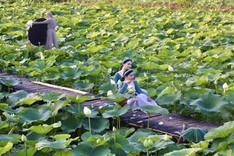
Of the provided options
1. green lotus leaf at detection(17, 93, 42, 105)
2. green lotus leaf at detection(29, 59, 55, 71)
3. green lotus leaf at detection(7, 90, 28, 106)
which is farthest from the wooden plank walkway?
green lotus leaf at detection(29, 59, 55, 71)

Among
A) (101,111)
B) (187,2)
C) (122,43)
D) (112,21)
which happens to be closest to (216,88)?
(101,111)

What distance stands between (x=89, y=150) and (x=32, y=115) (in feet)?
3.25

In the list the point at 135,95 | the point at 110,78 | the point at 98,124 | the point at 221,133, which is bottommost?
the point at 110,78

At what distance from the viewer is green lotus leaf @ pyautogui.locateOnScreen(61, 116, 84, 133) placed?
4145 mm

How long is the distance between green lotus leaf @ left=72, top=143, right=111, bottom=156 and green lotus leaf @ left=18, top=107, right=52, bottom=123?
Result: 2.73ft

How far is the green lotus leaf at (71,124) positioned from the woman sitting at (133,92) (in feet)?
1.65

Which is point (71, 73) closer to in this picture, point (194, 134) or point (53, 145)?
point (194, 134)

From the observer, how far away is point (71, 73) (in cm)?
573

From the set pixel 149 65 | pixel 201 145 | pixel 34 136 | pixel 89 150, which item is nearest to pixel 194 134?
pixel 201 145

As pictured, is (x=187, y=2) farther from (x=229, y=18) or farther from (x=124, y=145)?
(x=124, y=145)

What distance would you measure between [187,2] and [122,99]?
1179 cm

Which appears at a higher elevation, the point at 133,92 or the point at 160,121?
the point at 133,92

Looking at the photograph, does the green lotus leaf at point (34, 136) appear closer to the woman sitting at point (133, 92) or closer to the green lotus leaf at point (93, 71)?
the woman sitting at point (133, 92)

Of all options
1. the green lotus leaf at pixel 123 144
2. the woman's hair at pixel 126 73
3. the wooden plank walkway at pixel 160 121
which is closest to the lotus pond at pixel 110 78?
the green lotus leaf at pixel 123 144
